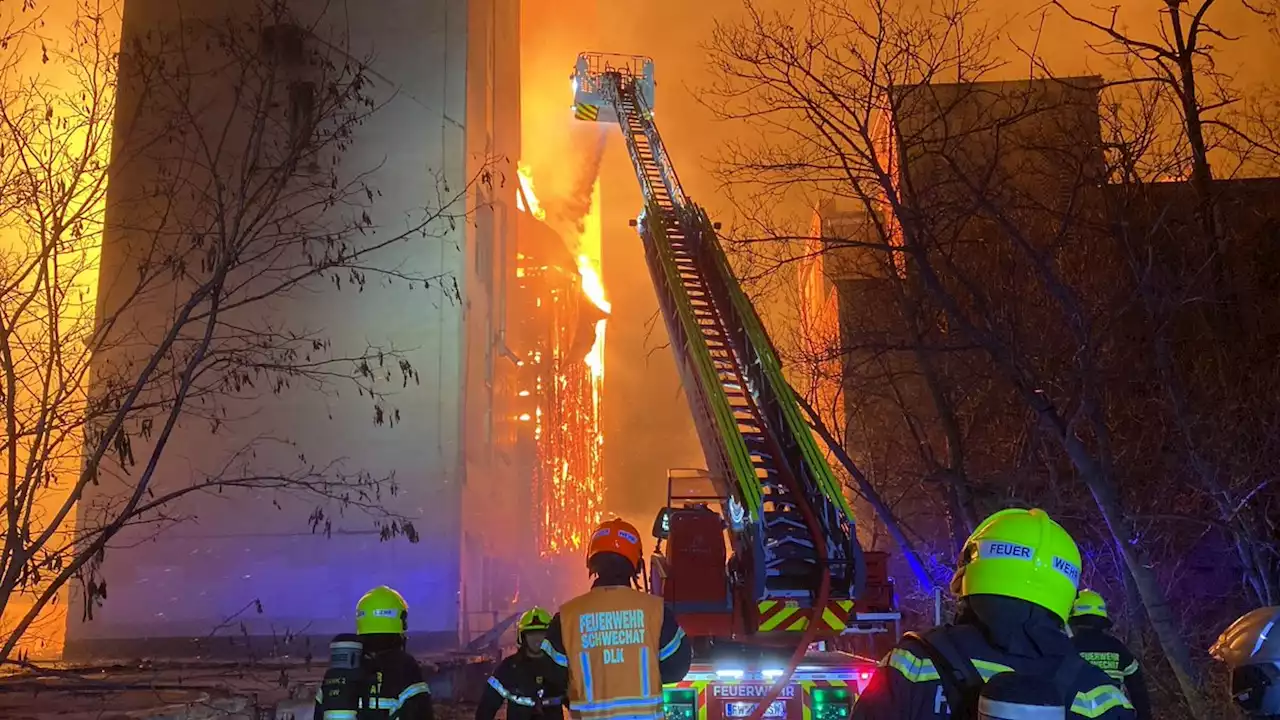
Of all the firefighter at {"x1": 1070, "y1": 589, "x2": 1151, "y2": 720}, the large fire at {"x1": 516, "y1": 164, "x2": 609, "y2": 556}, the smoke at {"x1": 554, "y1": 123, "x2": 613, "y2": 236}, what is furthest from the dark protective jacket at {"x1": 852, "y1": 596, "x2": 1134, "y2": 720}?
the smoke at {"x1": 554, "y1": 123, "x2": 613, "y2": 236}

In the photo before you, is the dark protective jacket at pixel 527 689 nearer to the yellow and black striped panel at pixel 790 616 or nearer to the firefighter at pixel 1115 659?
the yellow and black striped panel at pixel 790 616

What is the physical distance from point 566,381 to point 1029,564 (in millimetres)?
21047

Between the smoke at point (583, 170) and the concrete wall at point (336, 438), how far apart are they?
35.5 ft

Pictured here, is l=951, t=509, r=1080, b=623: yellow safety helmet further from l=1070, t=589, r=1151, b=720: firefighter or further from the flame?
the flame

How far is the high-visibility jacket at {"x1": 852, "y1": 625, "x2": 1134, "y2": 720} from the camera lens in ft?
6.68

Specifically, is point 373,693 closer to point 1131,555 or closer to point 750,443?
point 750,443

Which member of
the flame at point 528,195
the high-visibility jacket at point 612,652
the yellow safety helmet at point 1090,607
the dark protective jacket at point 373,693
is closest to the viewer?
the high-visibility jacket at point 612,652

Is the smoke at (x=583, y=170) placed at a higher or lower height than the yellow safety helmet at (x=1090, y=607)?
higher

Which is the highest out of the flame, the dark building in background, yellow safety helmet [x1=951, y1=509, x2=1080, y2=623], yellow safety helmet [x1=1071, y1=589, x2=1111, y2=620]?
the flame

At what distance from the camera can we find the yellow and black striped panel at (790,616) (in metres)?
6.57

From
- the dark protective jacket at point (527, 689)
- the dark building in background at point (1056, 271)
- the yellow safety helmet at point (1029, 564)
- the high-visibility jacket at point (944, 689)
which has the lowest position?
the dark protective jacket at point (527, 689)

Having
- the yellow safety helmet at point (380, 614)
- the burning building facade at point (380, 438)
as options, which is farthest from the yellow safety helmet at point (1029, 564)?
the burning building facade at point (380, 438)

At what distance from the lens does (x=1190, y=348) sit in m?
10.3

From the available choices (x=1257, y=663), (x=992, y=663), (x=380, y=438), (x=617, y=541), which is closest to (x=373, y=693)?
(x=617, y=541)
